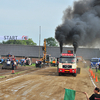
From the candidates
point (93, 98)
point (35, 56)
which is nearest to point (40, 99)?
point (93, 98)

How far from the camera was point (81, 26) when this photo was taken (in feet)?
102

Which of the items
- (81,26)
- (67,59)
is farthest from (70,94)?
(81,26)

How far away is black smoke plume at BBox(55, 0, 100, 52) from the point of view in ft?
100

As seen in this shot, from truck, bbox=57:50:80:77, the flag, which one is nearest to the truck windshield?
truck, bbox=57:50:80:77

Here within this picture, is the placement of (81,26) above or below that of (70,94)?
above

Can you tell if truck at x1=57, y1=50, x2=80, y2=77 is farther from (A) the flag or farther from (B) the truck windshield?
(A) the flag

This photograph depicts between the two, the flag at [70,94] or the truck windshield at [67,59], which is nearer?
the flag at [70,94]

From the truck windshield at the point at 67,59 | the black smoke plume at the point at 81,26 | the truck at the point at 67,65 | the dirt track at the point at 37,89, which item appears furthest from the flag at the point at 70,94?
the black smoke plume at the point at 81,26

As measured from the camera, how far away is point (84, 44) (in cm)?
3259

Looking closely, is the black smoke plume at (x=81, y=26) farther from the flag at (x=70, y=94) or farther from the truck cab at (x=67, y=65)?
the flag at (x=70, y=94)

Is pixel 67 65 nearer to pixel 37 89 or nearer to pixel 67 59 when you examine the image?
pixel 67 59

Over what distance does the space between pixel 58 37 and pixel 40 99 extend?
22.1 m

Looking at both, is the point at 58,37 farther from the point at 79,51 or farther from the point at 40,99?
the point at 79,51

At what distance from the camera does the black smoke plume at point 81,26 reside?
30484 mm
